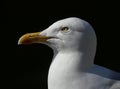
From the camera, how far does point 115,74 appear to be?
11.8ft

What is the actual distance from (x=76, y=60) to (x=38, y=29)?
2424 millimetres

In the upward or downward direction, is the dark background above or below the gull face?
below

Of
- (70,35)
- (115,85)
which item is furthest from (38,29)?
(115,85)

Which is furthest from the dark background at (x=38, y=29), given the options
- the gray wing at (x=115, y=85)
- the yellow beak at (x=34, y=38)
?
the gray wing at (x=115, y=85)

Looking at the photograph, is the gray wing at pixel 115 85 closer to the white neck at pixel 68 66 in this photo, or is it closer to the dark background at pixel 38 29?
the white neck at pixel 68 66

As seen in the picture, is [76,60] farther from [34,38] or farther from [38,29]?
[38,29]

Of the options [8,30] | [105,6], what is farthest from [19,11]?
[105,6]

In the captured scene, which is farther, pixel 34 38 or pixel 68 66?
pixel 34 38

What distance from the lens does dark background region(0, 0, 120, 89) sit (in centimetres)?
588

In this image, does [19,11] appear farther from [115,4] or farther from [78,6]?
[115,4]

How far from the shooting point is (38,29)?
5.91 meters

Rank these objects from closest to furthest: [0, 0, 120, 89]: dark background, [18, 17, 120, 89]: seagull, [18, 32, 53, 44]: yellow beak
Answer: [18, 17, 120, 89]: seagull < [18, 32, 53, 44]: yellow beak < [0, 0, 120, 89]: dark background

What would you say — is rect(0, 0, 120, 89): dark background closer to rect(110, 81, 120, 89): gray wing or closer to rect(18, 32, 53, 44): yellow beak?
rect(18, 32, 53, 44): yellow beak

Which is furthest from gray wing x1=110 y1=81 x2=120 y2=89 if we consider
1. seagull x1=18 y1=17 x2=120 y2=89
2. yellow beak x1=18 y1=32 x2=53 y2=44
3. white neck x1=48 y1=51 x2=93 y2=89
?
yellow beak x1=18 y1=32 x2=53 y2=44
